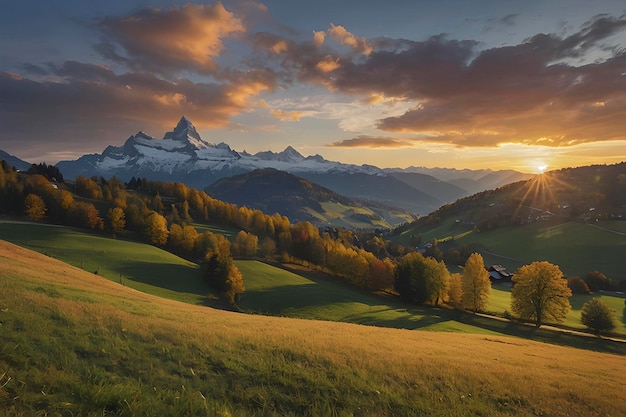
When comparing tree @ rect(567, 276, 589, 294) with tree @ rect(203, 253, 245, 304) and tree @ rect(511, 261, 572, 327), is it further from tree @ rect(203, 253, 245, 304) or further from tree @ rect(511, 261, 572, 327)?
tree @ rect(203, 253, 245, 304)

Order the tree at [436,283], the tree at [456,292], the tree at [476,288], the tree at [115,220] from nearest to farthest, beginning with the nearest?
the tree at [476,288] < the tree at [456,292] < the tree at [436,283] < the tree at [115,220]

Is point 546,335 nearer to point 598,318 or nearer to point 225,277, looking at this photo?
point 598,318

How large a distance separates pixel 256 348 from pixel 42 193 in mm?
150678

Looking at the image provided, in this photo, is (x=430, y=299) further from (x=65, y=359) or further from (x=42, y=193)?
(x=42, y=193)

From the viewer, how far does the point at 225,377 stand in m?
13.5

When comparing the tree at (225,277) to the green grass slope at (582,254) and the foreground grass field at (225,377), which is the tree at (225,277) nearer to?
the foreground grass field at (225,377)

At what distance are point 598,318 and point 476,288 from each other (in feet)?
83.1

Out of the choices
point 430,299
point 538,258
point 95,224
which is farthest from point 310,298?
point 538,258

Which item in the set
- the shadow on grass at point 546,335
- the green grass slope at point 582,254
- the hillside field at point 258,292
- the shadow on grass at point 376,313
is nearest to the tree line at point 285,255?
the shadow on grass at point 546,335

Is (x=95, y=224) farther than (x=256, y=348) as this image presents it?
Yes

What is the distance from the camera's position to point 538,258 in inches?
7239

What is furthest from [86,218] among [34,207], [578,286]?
[578,286]

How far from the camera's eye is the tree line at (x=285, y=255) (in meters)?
75.6

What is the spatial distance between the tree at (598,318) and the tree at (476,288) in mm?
20744
